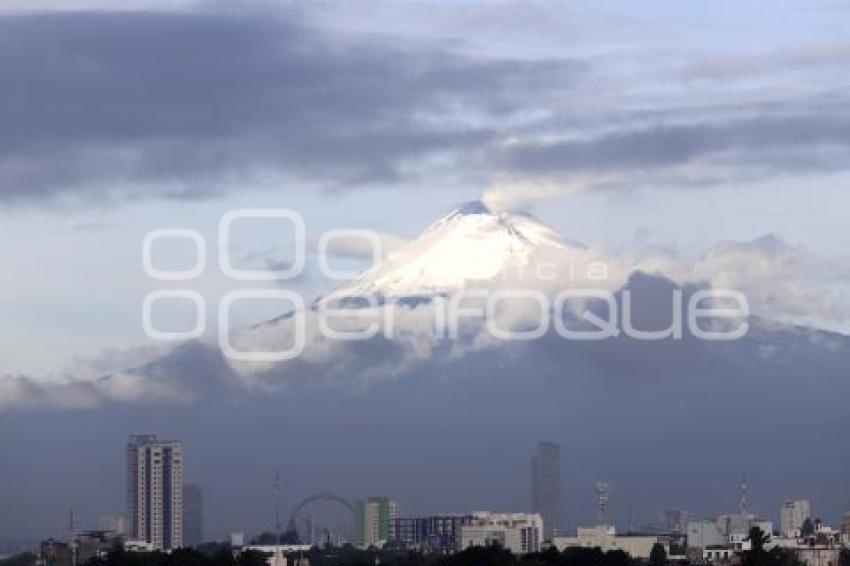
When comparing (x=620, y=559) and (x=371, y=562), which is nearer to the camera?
(x=620, y=559)

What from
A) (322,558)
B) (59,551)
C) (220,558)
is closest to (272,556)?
(322,558)

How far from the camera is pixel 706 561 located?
182625 mm

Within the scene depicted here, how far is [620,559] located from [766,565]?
1236 centimetres

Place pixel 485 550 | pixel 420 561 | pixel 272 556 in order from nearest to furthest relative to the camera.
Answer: pixel 485 550, pixel 420 561, pixel 272 556

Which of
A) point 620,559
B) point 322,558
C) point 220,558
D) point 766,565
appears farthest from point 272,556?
point 766,565

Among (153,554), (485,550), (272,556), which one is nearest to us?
(485,550)

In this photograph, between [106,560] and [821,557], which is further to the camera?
[821,557]

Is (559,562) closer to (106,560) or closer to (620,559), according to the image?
(620,559)

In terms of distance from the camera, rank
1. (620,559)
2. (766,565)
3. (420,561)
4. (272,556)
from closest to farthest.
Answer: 1. (766,565)
2. (620,559)
3. (420,561)
4. (272,556)

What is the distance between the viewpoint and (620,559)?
12662 centimetres

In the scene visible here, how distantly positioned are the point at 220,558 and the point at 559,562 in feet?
51.9

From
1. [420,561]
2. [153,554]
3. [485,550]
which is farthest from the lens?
[420,561]

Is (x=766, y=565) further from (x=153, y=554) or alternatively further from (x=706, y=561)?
(x=706, y=561)

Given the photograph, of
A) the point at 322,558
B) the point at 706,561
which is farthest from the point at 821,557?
the point at 322,558
